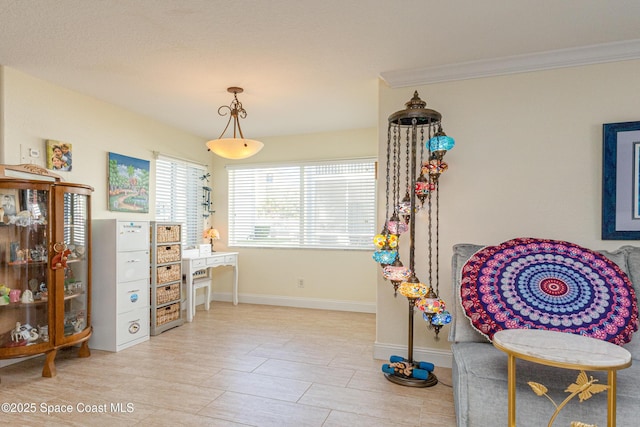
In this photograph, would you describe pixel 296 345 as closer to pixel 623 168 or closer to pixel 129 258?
pixel 129 258

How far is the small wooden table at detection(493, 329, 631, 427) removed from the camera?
1290mm

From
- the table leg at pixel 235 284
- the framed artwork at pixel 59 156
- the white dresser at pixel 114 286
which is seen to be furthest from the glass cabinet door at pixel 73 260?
the table leg at pixel 235 284

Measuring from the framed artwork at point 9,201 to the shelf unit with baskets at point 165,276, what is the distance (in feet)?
4.00

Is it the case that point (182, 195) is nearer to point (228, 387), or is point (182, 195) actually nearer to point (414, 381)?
point (228, 387)

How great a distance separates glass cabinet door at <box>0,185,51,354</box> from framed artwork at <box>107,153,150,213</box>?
0.97 metres

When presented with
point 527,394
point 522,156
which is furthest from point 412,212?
point 527,394

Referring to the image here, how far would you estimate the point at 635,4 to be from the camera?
6.64ft

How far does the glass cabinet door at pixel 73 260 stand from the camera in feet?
9.29

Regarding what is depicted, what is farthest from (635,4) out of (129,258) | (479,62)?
(129,258)

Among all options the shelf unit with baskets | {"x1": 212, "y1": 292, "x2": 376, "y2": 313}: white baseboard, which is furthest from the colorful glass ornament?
the shelf unit with baskets

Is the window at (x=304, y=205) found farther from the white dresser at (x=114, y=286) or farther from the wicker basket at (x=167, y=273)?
the white dresser at (x=114, y=286)

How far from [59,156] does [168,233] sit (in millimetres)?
1218

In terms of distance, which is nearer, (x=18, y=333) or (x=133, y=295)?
(x=18, y=333)

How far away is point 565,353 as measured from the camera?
1.35 metres
